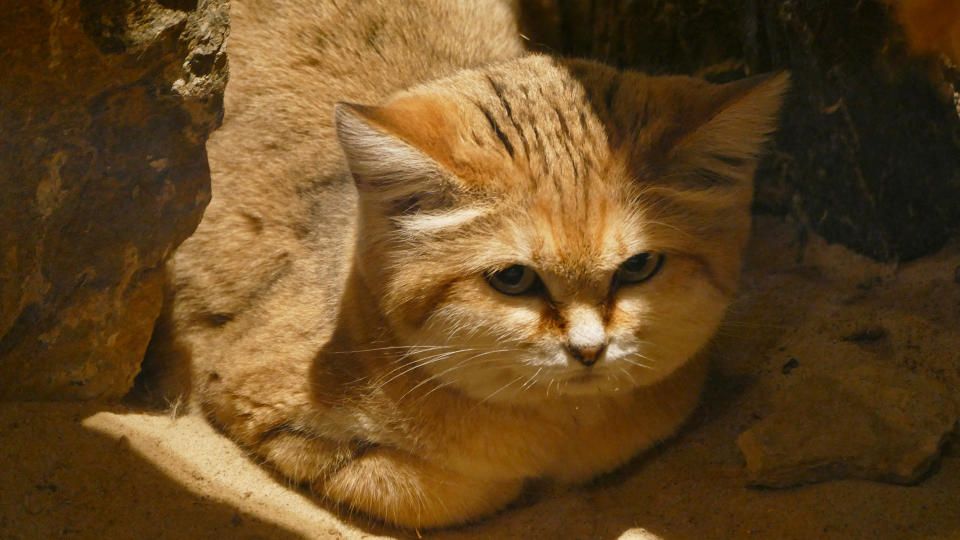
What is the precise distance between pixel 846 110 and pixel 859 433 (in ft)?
3.74

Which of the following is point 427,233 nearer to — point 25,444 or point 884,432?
Result: point 25,444

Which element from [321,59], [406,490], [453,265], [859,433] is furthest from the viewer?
[321,59]

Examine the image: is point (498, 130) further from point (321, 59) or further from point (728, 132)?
point (321, 59)

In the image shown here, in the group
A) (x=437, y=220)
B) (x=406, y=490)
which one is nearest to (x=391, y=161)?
(x=437, y=220)

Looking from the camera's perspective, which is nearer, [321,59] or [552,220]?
[552,220]

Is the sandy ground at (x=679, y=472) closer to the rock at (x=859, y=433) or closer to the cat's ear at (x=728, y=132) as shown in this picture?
the rock at (x=859, y=433)

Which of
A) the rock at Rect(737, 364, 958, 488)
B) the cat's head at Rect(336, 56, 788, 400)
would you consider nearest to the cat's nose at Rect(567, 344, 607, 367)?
the cat's head at Rect(336, 56, 788, 400)

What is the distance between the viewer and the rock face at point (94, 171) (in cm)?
235

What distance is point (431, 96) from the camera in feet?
8.04

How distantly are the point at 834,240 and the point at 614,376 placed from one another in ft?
4.59

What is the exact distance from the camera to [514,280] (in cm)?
229

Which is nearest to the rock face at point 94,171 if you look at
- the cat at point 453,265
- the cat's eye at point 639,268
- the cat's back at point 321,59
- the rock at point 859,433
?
the cat at point 453,265

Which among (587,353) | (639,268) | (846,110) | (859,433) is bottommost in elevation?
(859,433)

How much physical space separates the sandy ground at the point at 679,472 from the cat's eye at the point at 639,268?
0.63m
